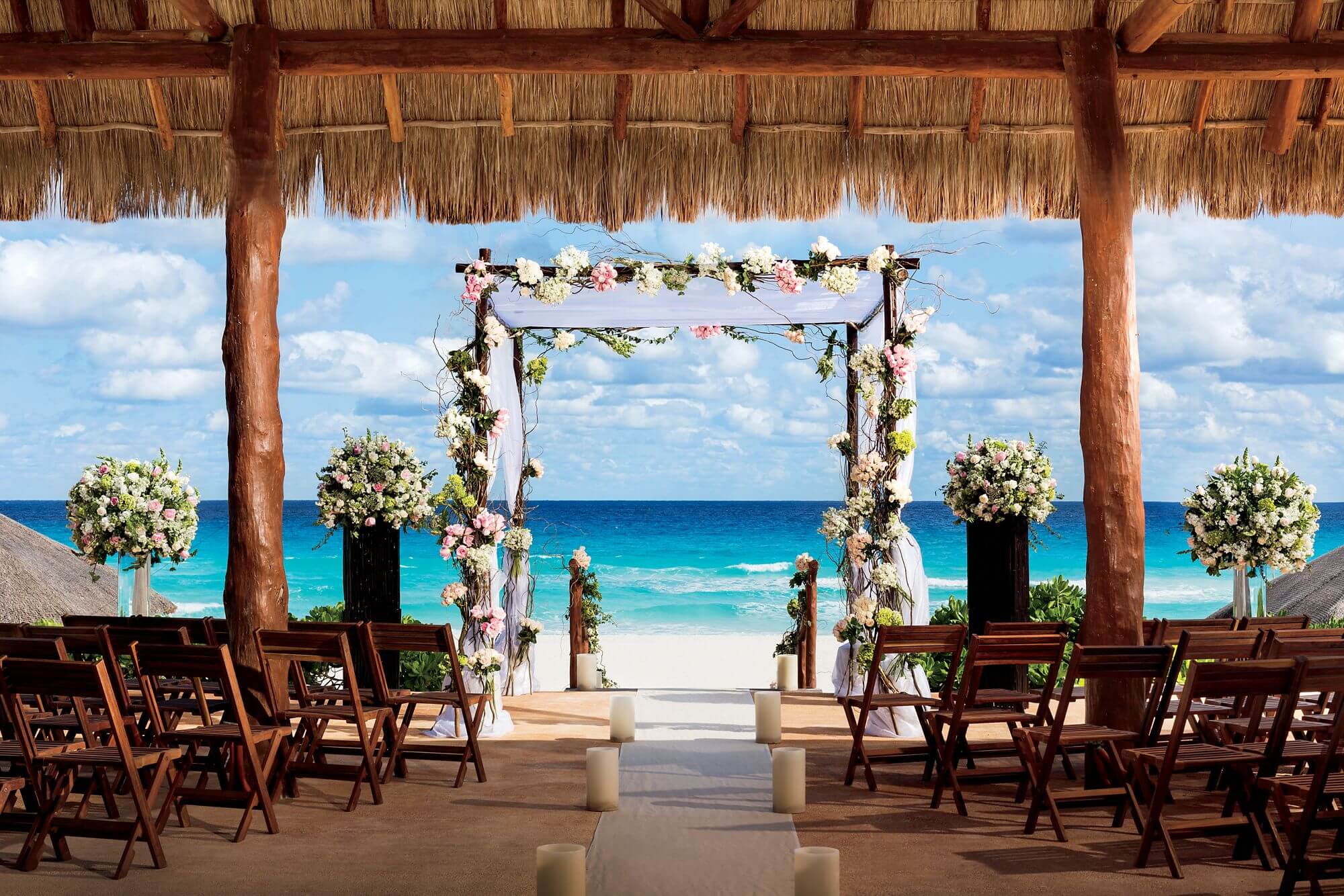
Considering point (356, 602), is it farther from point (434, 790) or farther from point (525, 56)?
point (525, 56)

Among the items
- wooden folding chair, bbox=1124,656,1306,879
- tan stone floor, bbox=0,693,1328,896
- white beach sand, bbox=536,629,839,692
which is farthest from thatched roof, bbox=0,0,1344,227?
white beach sand, bbox=536,629,839,692

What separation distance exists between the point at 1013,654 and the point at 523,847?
7.28ft

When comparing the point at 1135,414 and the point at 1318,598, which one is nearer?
the point at 1135,414

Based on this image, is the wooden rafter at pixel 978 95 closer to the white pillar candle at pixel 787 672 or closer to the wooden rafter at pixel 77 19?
the white pillar candle at pixel 787 672

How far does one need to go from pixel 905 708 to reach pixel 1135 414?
242cm

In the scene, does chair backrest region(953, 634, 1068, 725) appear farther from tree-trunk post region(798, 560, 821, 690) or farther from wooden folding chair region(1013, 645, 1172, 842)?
tree-trunk post region(798, 560, 821, 690)

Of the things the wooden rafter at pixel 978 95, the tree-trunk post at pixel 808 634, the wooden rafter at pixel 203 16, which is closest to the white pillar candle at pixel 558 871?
the wooden rafter at pixel 203 16

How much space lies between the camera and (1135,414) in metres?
6.04

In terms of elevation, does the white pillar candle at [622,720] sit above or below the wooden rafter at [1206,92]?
below

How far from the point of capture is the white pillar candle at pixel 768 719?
708 cm

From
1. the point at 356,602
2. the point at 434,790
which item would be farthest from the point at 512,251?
the point at 434,790

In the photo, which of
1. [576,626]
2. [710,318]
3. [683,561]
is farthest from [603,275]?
[683,561]

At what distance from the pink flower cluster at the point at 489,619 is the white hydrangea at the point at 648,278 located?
7.02ft

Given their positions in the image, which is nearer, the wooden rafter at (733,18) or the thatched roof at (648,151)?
the wooden rafter at (733,18)
